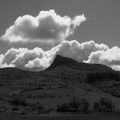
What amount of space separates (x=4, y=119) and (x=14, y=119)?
20.3ft

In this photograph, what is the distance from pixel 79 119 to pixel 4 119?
120 ft

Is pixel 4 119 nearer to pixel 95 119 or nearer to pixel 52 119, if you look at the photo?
pixel 52 119

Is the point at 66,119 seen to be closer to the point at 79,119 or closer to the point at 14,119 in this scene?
the point at 79,119

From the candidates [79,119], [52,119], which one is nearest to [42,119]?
[52,119]

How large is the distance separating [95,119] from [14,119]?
132 ft

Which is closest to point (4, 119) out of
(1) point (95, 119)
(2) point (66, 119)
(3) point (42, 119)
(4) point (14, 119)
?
(4) point (14, 119)

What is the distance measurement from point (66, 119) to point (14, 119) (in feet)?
84.7

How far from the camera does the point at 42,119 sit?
161 metres

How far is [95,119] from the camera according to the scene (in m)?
160

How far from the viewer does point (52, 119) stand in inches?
6378

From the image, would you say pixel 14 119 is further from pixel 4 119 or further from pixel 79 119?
pixel 79 119

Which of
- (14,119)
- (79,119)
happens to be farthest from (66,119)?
(14,119)

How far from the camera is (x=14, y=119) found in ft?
527

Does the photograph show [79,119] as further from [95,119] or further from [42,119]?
[42,119]
